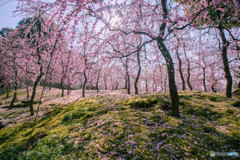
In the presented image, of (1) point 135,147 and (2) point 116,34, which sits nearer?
(1) point 135,147

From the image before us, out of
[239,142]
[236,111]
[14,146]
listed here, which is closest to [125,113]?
[239,142]

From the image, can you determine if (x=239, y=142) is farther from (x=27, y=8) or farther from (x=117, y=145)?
(x=27, y=8)

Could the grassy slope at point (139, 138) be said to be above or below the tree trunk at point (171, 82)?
below

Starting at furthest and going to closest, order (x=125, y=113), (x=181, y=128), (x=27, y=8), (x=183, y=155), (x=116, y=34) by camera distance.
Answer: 1. (x=125, y=113)
2. (x=116, y=34)
3. (x=181, y=128)
4. (x=183, y=155)
5. (x=27, y=8)

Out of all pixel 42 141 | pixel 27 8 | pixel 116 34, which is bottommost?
pixel 42 141

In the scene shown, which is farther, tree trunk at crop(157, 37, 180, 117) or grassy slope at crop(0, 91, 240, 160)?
tree trunk at crop(157, 37, 180, 117)

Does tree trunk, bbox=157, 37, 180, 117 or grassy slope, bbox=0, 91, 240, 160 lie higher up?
tree trunk, bbox=157, 37, 180, 117

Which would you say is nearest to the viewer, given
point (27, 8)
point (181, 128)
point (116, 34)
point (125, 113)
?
point (27, 8)

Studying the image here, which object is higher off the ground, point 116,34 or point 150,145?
point 116,34

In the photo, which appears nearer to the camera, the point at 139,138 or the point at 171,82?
the point at 139,138

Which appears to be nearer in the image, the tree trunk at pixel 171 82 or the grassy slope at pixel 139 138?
the grassy slope at pixel 139 138

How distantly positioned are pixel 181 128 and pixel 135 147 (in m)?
2.33

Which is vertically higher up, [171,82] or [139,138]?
Answer: [171,82]

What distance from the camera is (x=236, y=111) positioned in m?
7.15
